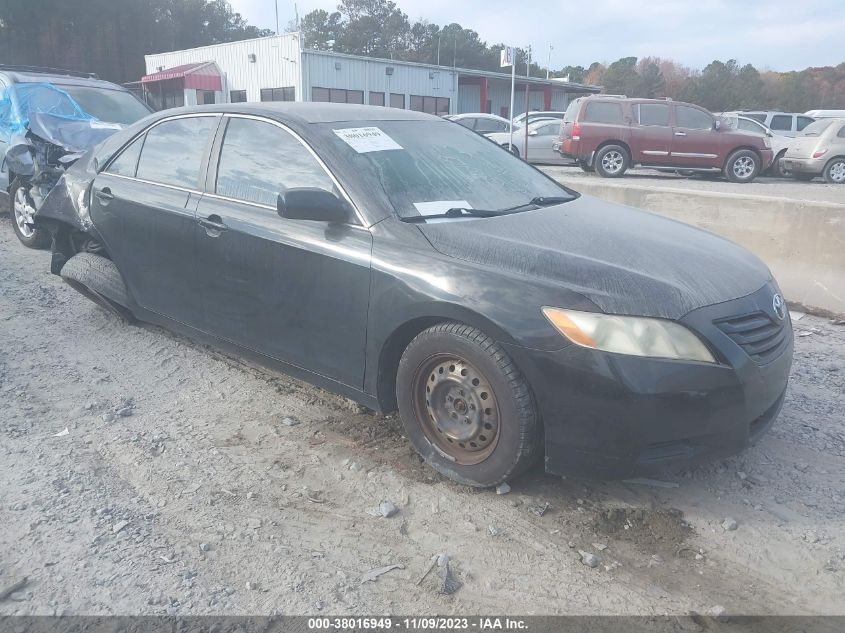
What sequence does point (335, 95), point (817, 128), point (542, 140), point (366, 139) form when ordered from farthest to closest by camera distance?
point (335, 95), point (542, 140), point (817, 128), point (366, 139)

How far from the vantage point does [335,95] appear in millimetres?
31875

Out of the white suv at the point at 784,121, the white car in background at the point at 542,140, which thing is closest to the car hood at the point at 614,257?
the white car in background at the point at 542,140

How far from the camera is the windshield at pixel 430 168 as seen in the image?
3.32 metres

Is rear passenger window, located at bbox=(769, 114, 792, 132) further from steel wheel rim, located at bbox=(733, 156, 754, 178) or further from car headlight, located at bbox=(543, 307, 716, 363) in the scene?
car headlight, located at bbox=(543, 307, 716, 363)

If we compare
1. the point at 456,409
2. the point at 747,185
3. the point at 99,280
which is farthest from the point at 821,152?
the point at 99,280

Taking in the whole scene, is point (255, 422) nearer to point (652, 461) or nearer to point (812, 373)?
point (652, 461)

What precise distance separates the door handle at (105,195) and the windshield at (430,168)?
1.74 metres

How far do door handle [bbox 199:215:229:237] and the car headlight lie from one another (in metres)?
1.97

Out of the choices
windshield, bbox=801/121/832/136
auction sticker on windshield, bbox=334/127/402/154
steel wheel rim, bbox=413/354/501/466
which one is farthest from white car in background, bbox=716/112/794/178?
steel wheel rim, bbox=413/354/501/466

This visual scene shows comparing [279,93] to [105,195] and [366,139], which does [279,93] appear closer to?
[105,195]

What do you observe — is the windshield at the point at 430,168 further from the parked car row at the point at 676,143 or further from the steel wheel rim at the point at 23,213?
the parked car row at the point at 676,143

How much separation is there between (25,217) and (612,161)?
1199 cm

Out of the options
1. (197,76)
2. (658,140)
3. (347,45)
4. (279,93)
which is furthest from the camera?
(347,45)

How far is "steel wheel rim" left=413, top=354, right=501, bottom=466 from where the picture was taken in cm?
288
